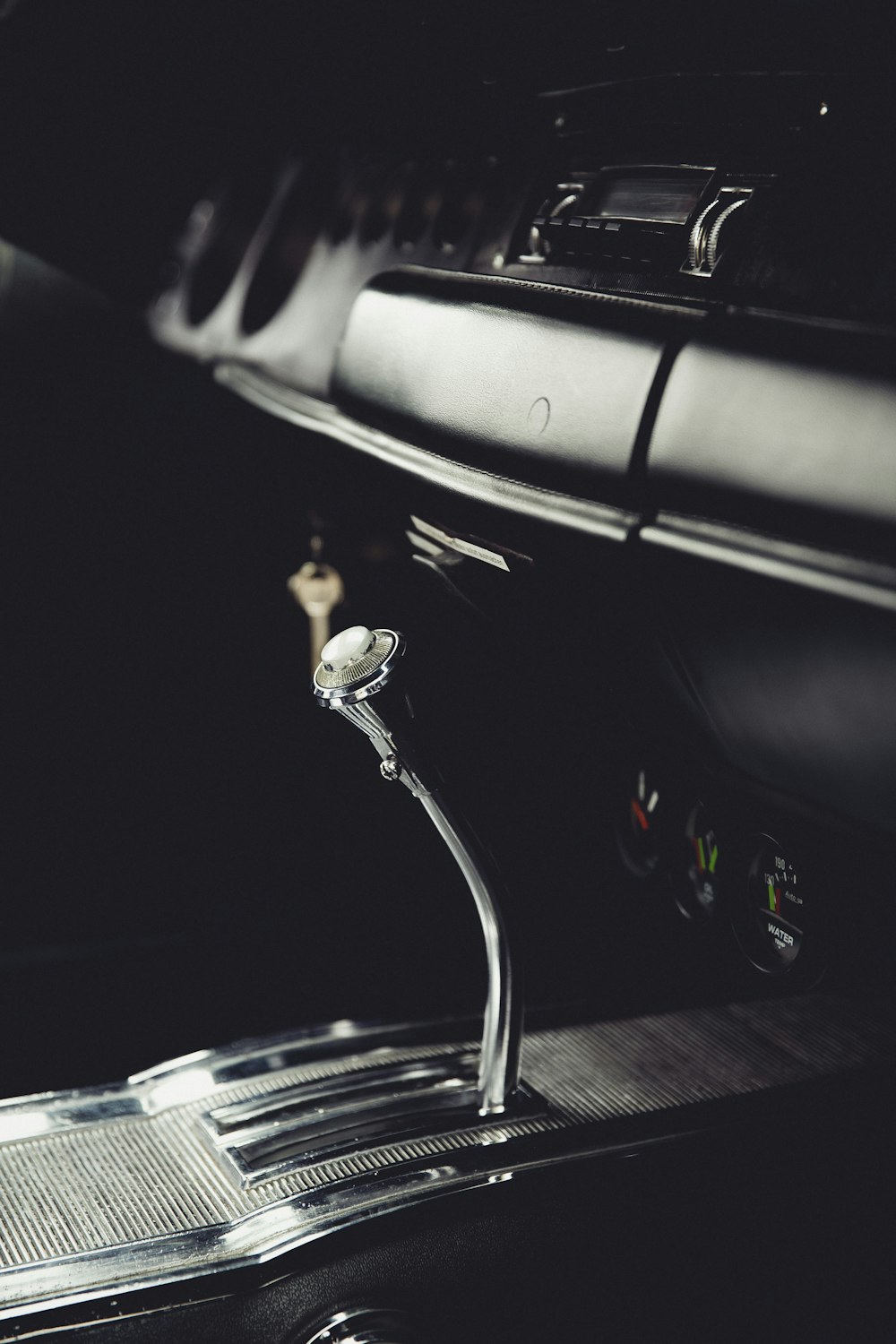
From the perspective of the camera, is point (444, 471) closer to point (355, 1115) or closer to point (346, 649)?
point (346, 649)

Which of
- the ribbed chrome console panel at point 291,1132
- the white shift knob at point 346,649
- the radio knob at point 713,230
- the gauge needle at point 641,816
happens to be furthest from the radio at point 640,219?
the ribbed chrome console panel at point 291,1132

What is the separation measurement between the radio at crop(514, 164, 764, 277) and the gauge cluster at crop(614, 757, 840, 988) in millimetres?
342

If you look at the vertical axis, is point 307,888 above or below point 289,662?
below

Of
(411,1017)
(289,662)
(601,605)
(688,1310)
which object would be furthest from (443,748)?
(289,662)

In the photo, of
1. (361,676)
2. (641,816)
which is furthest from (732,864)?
(361,676)

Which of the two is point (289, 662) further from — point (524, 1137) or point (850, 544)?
point (850, 544)

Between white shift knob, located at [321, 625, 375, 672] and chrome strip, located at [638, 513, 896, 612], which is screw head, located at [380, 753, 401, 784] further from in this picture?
chrome strip, located at [638, 513, 896, 612]

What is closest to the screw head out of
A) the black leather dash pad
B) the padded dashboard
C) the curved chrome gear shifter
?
the curved chrome gear shifter

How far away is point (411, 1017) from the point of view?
4.21 feet

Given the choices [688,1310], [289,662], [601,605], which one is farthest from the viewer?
[289,662]

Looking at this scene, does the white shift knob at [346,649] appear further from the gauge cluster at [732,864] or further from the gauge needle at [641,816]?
the gauge needle at [641,816]

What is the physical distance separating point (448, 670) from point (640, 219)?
0.64 m

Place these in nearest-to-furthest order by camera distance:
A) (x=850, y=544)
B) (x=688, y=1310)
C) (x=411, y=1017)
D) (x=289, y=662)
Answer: (x=850, y=544) → (x=688, y=1310) → (x=411, y=1017) → (x=289, y=662)

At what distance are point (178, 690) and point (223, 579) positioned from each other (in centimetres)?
18
